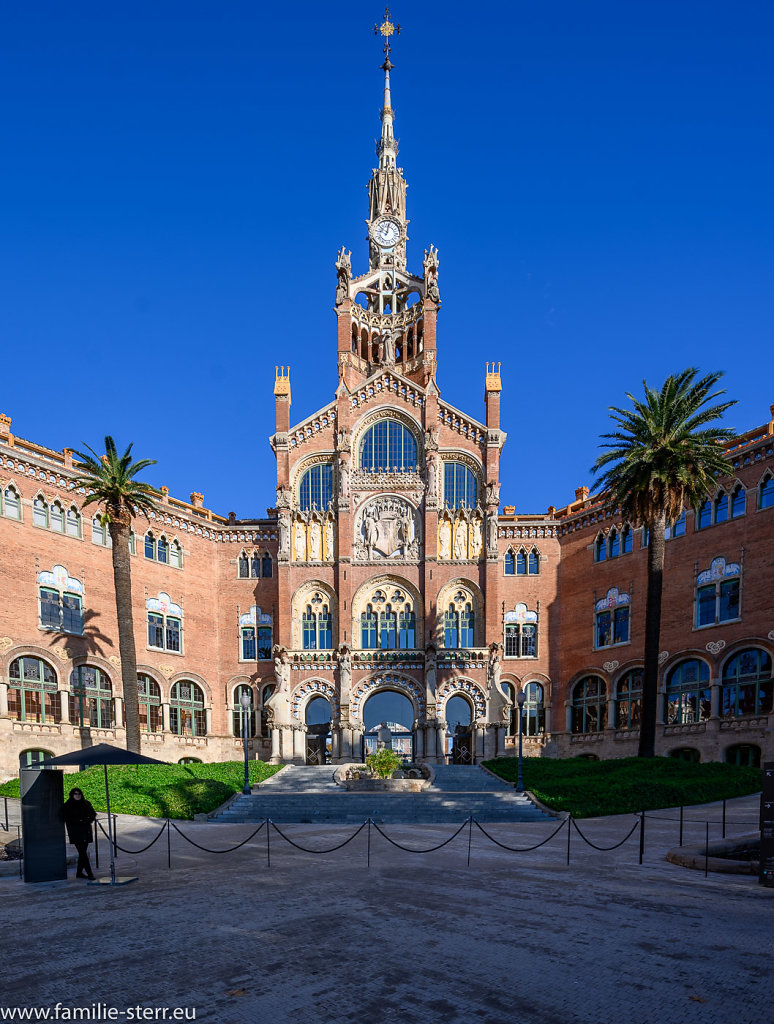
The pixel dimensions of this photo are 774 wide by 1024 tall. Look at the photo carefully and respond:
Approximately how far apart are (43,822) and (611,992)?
1137 centimetres

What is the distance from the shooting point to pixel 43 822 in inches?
586

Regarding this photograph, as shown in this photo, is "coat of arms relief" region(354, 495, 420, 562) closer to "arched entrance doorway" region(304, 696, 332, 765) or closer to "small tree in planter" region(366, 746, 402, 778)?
"arched entrance doorway" region(304, 696, 332, 765)

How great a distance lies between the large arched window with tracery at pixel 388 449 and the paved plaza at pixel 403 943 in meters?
32.9

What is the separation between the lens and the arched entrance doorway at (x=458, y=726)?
149 ft

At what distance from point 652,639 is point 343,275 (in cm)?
3140

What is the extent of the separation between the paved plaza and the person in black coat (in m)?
0.74

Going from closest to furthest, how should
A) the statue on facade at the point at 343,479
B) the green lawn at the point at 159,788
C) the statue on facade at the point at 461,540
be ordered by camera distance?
1. the green lawn at the point at 159,788
2. the statue on facade at the point at 343,479
3. the statue on facade at the point at 461,540

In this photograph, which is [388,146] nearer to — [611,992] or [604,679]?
[604,679]

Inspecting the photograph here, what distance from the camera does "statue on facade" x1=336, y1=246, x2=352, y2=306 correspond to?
1988 inches

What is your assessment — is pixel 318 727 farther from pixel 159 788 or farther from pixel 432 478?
pixel 159 788

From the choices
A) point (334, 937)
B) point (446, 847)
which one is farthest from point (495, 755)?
point (334, 937)

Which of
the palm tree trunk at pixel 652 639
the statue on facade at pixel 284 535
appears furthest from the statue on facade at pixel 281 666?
the palm tree trunk at pixel 652 639

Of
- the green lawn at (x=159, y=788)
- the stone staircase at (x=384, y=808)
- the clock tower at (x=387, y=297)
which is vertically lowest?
the stone staircase at (x=384, y=808)

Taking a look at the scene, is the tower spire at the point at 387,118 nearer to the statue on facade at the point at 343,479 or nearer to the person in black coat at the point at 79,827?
the statue on facade at the point at 343,479
